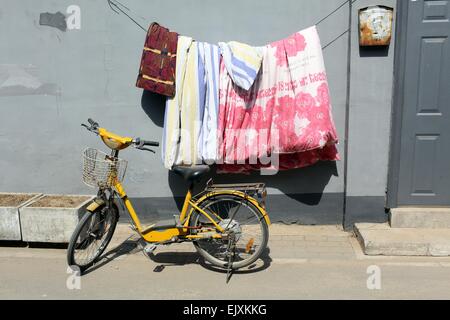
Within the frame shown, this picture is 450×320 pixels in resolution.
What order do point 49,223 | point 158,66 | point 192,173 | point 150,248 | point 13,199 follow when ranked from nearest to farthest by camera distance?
point 192,173 < point 150,248 < point 49,223 < point 158,66 < point 13,199

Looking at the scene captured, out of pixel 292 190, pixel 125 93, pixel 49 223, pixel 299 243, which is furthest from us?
→ pixel 292 190

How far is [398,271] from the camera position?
14.8ft

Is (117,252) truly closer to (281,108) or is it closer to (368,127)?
(281,108)

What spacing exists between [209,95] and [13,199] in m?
2.65

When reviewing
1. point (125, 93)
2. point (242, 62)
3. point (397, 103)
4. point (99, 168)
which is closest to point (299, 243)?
point (397, 103)

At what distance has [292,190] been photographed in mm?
5613

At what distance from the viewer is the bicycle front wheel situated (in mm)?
4391

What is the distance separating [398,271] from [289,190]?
Result: 5.31 ft

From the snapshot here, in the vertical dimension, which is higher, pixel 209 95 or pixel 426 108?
pixel 209 95

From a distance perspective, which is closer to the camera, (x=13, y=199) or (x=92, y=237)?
(x=92, y=237)

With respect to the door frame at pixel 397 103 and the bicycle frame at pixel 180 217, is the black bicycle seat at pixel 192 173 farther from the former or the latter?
the door frame at pixel 397 103
